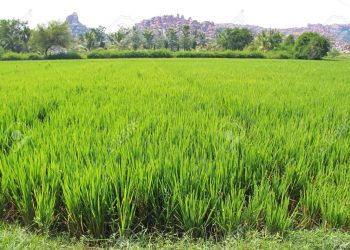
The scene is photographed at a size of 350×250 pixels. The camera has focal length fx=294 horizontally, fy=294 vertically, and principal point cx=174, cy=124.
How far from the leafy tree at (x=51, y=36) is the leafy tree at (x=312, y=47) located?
4046cm

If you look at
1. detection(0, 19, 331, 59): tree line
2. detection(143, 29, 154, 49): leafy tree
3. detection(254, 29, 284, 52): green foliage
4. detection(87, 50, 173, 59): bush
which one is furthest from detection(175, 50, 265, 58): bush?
detection(143, 29, 154, 49): leafy tree

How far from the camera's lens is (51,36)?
177ft

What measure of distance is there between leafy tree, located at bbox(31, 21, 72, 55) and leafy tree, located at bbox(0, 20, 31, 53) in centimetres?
1199

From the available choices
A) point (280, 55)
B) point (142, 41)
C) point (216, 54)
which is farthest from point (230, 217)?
point (142, 41)

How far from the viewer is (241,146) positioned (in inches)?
89.0

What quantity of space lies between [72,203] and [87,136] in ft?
2.80

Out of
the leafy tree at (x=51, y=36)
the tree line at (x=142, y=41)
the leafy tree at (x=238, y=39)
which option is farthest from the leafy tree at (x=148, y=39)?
the leafy tree at (x=51, y=36)

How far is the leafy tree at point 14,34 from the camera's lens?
62281 millimetres

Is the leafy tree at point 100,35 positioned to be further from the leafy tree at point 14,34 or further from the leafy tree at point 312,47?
the leafy tree at point 312,47

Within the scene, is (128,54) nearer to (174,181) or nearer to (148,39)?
(148,39)

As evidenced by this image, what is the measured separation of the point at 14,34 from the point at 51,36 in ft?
52.1

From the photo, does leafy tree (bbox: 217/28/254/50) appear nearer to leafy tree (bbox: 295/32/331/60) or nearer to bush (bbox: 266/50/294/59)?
leafy tree (bbox: 295/32/331/60)

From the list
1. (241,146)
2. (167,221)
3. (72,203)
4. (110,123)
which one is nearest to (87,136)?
(110,123)

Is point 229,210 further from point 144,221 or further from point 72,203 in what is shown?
point 72,203
